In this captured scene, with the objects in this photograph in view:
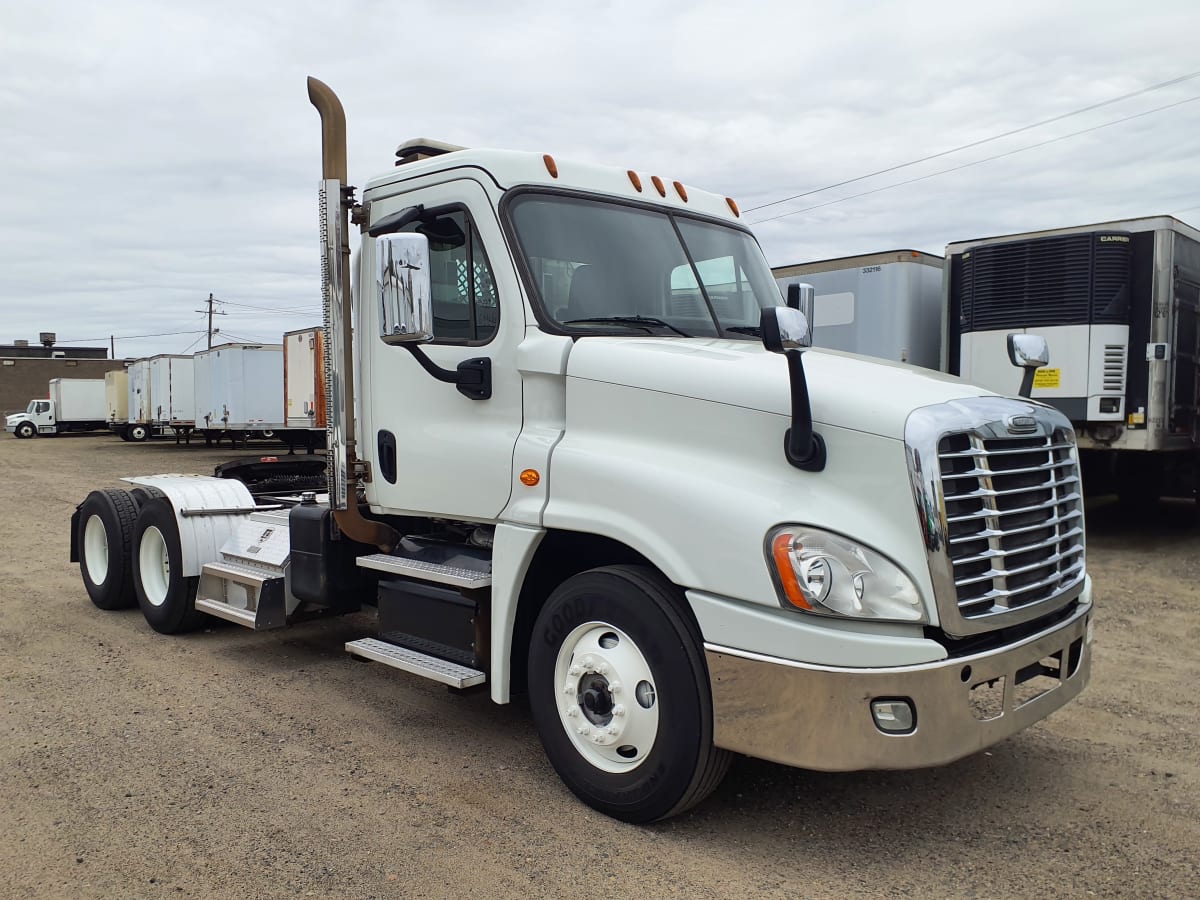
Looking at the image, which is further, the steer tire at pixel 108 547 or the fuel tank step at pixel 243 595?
the steer tire at pixel 108 547

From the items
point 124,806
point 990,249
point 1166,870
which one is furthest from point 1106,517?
point 124,806

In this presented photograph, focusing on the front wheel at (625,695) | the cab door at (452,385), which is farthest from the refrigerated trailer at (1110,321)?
the front wheel at (625,695)

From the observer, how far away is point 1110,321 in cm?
1028

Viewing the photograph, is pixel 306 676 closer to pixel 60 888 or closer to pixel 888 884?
pixel 60 888

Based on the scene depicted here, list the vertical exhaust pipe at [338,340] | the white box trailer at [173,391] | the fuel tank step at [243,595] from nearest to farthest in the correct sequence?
the vertical exhaust pipe at [338,340], the fuel tank step at [243,595], the white box trailer at [173,391]

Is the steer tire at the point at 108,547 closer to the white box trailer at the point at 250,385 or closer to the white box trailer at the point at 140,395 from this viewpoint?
the white box trailer at the point at 250,385

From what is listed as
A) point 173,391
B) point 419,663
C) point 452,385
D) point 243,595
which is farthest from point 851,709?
point 173,391

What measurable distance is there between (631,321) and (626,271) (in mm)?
282

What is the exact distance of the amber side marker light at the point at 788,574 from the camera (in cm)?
321

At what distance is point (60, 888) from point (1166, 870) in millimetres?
3819

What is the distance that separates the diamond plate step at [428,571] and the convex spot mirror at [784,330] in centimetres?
178

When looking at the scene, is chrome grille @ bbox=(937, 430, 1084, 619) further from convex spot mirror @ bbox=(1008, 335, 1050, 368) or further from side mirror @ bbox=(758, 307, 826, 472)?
convex spot mirror @ bbox=(1008, 335, 1050, 368)

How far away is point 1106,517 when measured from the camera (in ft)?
43.4

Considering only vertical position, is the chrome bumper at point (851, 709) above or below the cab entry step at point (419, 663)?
above
